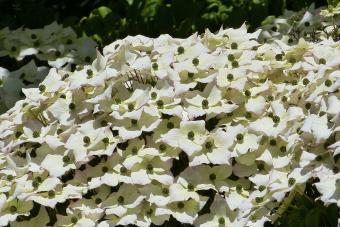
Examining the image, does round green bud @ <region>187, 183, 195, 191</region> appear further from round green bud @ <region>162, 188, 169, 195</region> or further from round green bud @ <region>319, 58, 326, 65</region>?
round green bud @ <region>319, 58, 326, 65</region>

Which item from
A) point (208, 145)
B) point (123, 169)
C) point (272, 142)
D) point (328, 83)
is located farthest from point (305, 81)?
point (123, 169)

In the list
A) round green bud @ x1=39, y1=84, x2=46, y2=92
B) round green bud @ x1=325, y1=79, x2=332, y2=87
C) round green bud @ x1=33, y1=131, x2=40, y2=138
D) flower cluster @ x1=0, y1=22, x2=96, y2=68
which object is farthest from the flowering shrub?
round green bud @ x1=325, y1=79, x2=332, y2=87

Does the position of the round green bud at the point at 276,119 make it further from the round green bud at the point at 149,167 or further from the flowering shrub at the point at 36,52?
the flowering shrub at the point at 36,52

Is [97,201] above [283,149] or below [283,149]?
below

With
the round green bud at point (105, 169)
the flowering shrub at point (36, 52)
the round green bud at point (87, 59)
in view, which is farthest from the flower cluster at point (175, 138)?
the round green bud at point (87, 59)

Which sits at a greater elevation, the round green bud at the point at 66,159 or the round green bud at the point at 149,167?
the round green bud at the point at 149,167

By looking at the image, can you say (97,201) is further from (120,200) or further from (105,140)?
(105,140)

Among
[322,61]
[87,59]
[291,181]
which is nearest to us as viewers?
[291,181]
